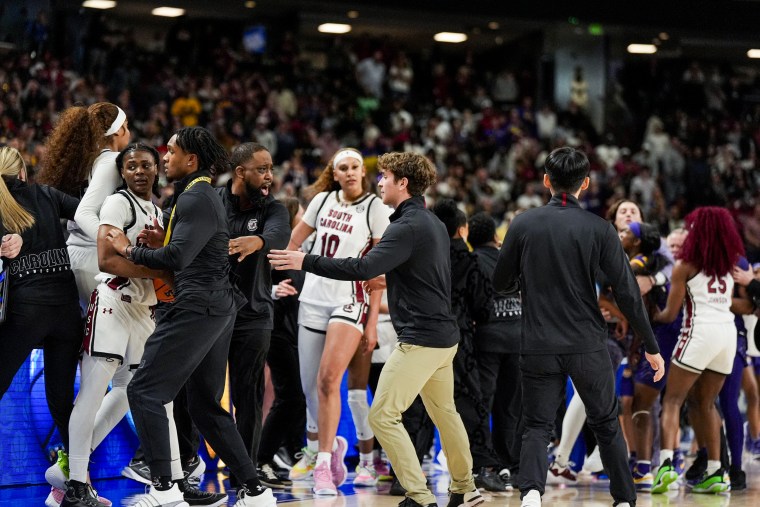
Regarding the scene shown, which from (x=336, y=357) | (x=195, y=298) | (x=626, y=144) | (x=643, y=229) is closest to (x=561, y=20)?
(x=626, y=144)

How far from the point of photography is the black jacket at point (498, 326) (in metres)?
7.56

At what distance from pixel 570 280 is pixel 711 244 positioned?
7.67 ft

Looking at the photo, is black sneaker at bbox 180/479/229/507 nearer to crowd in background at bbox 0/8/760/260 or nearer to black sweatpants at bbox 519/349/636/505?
black sweatpants at bbox 519/349/636/505

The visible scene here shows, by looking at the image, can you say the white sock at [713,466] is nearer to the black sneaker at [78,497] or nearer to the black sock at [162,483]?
the black sock at [162,483]

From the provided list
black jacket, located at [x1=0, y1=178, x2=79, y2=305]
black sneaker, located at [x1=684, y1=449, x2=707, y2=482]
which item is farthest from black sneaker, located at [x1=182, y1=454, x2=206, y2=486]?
black sneaker, located at [x1=684, y1=449, x2=707, y2=482]

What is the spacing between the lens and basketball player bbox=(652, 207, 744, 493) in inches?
297

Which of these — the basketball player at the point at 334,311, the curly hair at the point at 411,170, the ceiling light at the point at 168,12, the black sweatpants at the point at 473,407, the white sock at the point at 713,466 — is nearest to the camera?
the curly hair at the point at 411,170

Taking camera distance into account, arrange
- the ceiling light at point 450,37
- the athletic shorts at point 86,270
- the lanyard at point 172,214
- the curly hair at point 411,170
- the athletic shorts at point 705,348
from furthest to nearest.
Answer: the ceiling light at point 450,37
the athletic shorts at point 705,348
the athletic shorts at point 86,270
the curly hair at point 411,170
the lanyard at point 172,214

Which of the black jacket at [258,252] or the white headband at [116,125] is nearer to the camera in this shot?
the black jacket at [258,252]

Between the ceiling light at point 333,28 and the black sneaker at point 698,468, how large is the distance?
1767cm

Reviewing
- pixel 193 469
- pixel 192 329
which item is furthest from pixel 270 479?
pixel 192 329

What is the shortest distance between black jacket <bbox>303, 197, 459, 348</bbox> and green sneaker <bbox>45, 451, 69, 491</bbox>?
199 cm

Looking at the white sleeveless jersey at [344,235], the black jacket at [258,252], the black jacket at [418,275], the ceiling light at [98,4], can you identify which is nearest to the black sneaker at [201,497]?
the black jacket at [258,252]

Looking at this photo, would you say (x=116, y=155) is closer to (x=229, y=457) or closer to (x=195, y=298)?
(x=195, y=298)
